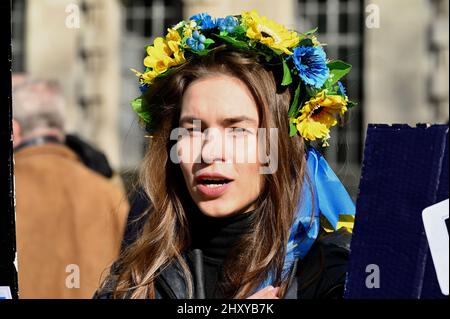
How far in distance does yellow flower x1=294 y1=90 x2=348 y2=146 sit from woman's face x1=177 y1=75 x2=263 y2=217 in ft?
0.44

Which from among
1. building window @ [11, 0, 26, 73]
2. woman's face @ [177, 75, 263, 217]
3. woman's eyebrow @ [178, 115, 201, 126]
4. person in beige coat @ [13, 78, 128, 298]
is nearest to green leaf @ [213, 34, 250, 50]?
woman's face @ [177, 75, 263, 217]

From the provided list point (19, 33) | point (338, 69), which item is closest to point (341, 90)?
point (338, 69)

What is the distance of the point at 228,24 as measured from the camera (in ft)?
6.85

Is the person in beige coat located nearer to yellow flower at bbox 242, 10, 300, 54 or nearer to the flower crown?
the flower crown

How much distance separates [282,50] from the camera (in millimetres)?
2043

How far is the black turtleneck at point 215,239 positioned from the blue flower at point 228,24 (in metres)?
0.42

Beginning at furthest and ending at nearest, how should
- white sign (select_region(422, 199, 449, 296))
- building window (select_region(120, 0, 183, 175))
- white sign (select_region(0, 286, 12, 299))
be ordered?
building window (select_region(120, 0, 183, 175)) → white sign (select_region(0, 286, 12, 299)) → white sign (select_region(422, 199, 449, 296))

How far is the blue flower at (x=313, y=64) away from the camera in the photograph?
2.05 m

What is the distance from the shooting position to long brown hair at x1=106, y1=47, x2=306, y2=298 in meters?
1.96

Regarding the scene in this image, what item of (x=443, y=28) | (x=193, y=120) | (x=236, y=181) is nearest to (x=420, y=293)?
(x=236, y=181)

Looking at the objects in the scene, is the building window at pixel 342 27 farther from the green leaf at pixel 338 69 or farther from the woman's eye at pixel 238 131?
the woman's eye at pixel 238 131

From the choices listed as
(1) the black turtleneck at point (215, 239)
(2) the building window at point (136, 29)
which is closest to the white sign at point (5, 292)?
(1) the black turtleneck at point (215, 239)

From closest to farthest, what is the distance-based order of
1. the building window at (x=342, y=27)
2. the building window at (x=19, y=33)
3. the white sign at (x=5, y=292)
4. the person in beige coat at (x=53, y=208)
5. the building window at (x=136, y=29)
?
the white sign at (x=5, y=292) → the person in beige coat at (x=53, y=208) → the building window at (x=342, y=27) → the building window at (x=136, y=29) → the building window at (x=19, y=33)

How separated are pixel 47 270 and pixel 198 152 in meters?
2.02
